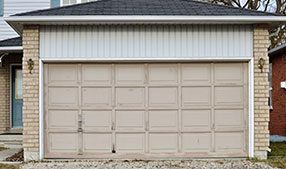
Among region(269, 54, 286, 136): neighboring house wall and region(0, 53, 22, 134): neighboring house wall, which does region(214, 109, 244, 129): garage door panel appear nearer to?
region(269, 54, 286, 136): neighboring house wall

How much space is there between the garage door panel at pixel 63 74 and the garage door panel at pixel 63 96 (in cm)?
17

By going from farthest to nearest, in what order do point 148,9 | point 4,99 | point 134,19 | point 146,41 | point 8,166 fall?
point 4,99, point 148,9, point 146,41, point 134,19, point 8,166

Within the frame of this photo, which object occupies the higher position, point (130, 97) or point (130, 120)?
point (130, 97)

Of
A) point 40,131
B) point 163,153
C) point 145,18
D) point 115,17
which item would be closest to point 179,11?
point 145,18

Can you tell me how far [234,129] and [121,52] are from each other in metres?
3.32

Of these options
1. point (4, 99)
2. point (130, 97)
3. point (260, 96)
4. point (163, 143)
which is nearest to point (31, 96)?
point (130, 97)

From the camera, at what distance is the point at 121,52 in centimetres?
732

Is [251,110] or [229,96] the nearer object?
[251,110]

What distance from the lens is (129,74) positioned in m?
7.49

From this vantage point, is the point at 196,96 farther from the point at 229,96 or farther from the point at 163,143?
the point at 163,143

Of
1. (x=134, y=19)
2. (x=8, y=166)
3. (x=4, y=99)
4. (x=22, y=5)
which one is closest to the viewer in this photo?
(x=8, y=166)

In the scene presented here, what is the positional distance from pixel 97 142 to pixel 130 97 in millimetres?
1352

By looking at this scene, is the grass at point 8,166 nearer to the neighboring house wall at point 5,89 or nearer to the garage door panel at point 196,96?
the neighboring house wall at point 5,89

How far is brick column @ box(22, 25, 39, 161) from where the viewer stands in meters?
7.18
